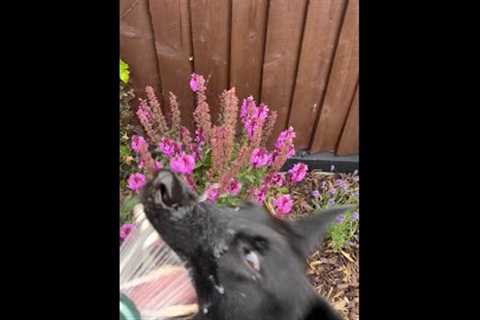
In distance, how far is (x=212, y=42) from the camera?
5.40ft

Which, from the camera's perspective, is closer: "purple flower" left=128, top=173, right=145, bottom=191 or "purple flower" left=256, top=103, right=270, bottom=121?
"purple flower" left=128, top=173, right=145, bottom=191

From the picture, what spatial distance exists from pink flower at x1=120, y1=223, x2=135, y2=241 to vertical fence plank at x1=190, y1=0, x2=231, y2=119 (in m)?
0.88

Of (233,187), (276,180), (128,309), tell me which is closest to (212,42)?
(276,180)

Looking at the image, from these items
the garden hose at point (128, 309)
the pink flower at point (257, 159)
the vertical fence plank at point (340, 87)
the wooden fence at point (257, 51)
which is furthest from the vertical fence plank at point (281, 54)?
the garden hose at point (128, 309)

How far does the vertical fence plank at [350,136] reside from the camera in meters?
1.94

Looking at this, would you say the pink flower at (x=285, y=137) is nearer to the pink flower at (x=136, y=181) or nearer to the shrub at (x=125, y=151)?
the shrub at (x=125, y=151)

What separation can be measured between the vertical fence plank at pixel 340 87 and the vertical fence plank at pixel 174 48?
49cm

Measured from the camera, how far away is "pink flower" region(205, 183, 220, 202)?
0.87m

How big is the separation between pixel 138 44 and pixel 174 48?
0.11m

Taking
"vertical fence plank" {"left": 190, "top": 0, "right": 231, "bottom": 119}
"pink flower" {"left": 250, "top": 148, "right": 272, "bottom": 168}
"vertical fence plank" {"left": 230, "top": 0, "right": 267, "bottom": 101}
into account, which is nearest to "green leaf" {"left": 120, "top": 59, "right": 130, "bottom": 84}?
"vertical fence plank" {"left": 190, "top": 0, "right": 231, "bottom": 119}

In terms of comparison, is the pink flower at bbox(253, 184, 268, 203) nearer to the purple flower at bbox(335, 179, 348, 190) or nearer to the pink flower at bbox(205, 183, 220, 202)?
the pink flower at bbox(205, 183, 220, 202)

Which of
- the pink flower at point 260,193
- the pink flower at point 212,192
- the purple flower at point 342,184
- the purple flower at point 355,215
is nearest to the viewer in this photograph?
the pink flower at point 212,192

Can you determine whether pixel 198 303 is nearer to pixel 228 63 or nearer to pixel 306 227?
pixel 306 227

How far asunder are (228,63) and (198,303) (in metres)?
1.04
